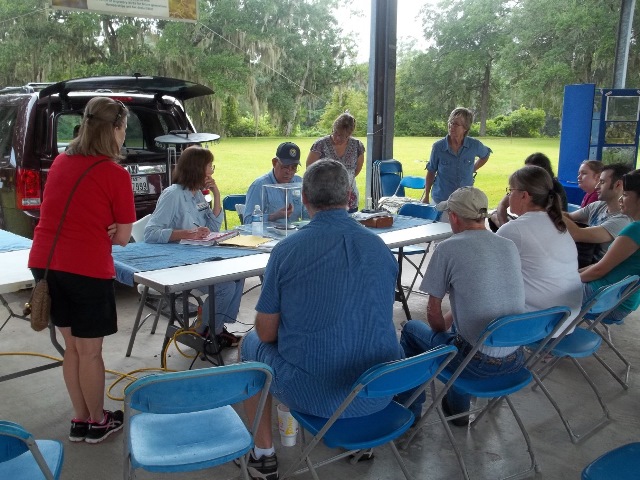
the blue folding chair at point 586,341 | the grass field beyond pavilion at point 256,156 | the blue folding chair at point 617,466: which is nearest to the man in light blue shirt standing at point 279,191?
the blue folding chair at point 586,341

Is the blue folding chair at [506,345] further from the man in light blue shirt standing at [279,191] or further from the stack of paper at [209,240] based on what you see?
the man in light blue shirt standing at [279,191]

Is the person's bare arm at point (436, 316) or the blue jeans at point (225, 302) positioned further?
the blue jeans at point (225, 302)

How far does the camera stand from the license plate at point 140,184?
5070mm

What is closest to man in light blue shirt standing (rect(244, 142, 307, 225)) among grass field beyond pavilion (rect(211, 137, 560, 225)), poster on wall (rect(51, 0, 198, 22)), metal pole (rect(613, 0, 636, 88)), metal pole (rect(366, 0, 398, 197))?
poster on wall (rect(51, 0, 198, 22))

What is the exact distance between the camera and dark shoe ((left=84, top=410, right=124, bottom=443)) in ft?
9.07

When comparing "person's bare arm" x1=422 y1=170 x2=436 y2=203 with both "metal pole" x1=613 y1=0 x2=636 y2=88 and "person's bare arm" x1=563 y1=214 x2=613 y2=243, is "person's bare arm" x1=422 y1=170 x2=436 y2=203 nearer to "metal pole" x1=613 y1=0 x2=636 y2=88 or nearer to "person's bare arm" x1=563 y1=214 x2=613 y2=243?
"person's bare arm" x1=563 y1=214 x2=613 y2=243

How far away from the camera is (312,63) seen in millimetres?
8523

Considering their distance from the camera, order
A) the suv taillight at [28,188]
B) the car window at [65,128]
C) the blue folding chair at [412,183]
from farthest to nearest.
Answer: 1. the blue folding chair at [412,183]
2. the car window at [65,128]
3. the suv taillight at [28,188]

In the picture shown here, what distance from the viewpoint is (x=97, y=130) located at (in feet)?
7.97

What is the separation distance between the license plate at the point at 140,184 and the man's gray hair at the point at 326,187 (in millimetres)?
3268

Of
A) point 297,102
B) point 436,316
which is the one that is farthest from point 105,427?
point 297,102

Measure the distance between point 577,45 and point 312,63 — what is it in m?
4.28

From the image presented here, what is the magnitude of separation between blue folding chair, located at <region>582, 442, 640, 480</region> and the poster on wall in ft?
17.2

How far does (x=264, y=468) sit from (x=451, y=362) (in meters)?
0.88
